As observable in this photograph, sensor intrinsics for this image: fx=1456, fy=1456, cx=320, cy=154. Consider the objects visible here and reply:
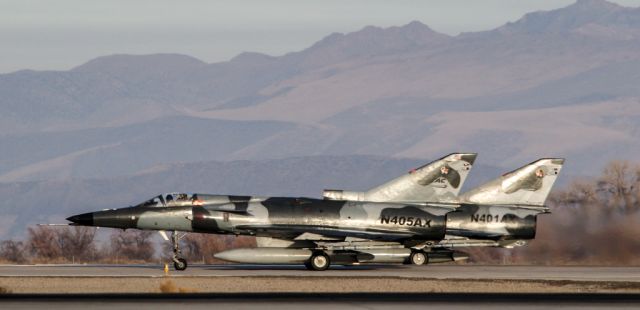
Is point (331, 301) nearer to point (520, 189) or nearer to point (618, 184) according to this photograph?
point (520, 189)

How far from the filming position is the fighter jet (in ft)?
143

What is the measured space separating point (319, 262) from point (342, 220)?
1502 mm

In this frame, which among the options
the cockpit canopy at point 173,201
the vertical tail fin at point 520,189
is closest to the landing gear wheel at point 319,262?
the cockpit canopy at point 173,201

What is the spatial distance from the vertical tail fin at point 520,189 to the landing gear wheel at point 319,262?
549 centimetres

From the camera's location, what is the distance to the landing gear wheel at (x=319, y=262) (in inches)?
1711

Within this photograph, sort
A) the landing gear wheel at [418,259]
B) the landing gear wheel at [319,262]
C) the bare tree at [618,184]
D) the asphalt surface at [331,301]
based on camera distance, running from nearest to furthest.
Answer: the asphalt surface at [331,301] < the landing gear wheel at [319,262] < the landing gear wheel at [418,259] < the bare tree at [618,184]

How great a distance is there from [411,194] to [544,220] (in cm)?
834

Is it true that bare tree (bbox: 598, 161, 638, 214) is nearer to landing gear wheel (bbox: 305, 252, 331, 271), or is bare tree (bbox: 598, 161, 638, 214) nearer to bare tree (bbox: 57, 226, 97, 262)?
landing gear wheel (bbox: 305, 252, 331, 271)

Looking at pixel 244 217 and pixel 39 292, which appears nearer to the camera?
pixel 39 292

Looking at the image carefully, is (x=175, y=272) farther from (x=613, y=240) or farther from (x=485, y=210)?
(x=613, y=240)

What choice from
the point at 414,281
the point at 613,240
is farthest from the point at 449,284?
the point at 613,240

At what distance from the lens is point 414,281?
38344mm

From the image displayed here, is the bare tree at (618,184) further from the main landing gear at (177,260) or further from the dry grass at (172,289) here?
the dry grass at (172,289)

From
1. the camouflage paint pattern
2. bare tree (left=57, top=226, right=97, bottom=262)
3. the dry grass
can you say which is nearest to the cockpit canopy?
the camouflage paint pattern
